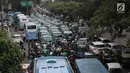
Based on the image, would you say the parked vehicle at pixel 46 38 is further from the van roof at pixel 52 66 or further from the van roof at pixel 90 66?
the van roof at pixel 52 66

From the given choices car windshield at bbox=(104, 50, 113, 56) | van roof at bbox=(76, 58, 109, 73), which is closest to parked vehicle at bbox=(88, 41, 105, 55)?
car windshield at bbox=(104, 50, 113, 56)

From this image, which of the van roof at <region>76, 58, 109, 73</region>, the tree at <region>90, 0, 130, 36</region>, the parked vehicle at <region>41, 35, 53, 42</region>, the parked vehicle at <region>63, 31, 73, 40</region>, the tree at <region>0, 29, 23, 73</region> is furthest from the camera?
the parked vehicle at <region>63, 31, 73, 40</region>

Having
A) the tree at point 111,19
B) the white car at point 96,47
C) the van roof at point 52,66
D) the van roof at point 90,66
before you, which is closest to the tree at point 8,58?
the van roof at point 52,66

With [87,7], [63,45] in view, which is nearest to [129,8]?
[63,45]

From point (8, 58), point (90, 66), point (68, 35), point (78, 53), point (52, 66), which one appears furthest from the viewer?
point (68, 35)

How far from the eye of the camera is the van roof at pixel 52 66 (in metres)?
13.5

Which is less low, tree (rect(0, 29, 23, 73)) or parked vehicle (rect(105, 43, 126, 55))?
tree (rect(0, 29, 23, 73))

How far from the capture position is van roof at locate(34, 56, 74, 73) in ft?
44.2

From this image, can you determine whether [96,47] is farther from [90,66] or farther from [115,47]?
[90,66]

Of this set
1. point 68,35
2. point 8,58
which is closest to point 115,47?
point 68,35

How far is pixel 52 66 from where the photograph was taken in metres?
14.1

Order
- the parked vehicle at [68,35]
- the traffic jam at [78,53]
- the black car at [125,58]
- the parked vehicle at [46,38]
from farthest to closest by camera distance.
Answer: the parked vehicle at [68,35] < the parked vehicle at [46,38] < the black car at [125,58] < the traffic jam at [78,53]

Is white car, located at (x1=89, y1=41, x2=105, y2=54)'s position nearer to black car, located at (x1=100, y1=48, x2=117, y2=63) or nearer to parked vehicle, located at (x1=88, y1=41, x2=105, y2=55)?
parked vehicle, located at (x1=88, y1=41, x2=105, y2=55)

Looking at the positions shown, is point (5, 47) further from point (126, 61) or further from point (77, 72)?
point (126, 61)
